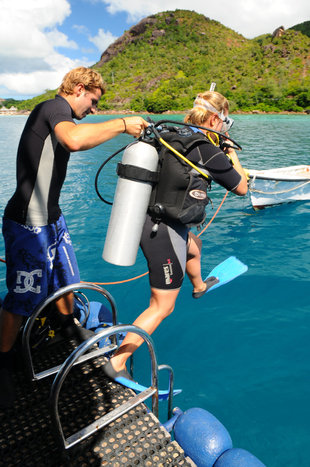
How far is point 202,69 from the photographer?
131 meters

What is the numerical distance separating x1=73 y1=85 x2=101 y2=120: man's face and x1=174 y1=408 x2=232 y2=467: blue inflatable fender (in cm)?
259

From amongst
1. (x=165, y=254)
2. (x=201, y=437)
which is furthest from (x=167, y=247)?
(x=201, y=437)

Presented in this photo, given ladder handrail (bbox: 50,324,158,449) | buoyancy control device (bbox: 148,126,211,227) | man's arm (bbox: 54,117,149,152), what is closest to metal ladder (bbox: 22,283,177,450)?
ladder handrail (bbox: 50,324,158,449)

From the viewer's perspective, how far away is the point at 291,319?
4.38 meters

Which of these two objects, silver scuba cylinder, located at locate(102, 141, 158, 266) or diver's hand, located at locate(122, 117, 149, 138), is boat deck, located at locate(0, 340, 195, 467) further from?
diver's hand, located at locate(122, 117, 149, 138)

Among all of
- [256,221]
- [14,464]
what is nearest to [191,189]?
[14,464]

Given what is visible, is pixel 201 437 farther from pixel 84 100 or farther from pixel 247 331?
pixel 84 100

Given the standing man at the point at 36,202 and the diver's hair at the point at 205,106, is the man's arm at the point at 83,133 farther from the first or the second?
the diver's hair at the point at 205,106

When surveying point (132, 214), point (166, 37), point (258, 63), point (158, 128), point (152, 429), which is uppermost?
point (166, 37)

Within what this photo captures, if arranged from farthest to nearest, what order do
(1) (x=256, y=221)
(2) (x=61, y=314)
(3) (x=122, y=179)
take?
(1) (x=256, y=221), (2) (x=61, y=314), (3) (x=122, y=179)

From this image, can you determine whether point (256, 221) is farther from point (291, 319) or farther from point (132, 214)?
point (132, 214)

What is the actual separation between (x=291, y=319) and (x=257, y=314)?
0.47 metres

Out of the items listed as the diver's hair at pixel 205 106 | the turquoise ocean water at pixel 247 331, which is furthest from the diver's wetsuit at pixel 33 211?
the turquoise ocean water at pixel 247 331

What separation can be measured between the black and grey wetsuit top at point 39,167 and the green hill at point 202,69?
58046 millimetres
